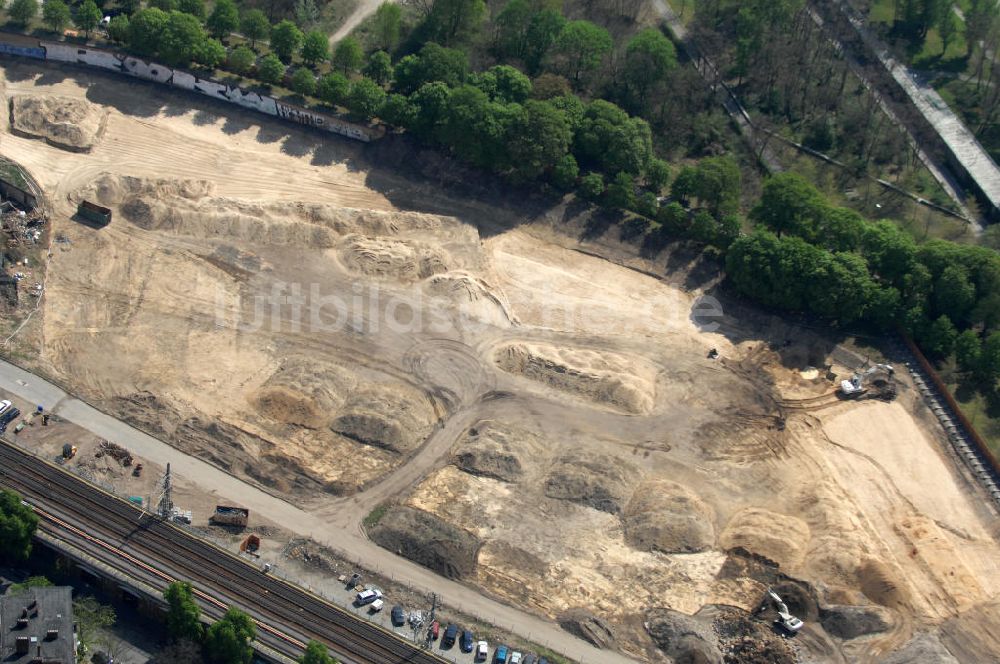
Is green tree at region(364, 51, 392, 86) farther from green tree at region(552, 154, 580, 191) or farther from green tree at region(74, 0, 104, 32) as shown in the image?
green tree at region(74, 0, 104, 32)

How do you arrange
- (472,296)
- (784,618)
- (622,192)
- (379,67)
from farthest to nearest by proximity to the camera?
1. (379,67)
2. (622,192)
3. (472,296)
4. (784,618)

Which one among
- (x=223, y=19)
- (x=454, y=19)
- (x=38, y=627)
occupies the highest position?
(x=454, y=19)

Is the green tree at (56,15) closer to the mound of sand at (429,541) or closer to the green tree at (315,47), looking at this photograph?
the green tree at (315,47)

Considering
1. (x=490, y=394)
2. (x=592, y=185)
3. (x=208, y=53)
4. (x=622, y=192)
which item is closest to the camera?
(x=490, y=394)

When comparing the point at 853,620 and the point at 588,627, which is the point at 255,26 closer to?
the point at 588,627

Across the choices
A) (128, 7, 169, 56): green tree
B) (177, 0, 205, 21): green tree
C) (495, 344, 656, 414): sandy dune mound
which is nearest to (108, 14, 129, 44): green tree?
(128, 7, 169, 56): green tree

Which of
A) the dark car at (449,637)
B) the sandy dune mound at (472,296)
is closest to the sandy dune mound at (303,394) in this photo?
the sandy dune mound at (472,296)

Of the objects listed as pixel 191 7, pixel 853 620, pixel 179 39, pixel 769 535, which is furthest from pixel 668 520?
pixel 191 7
